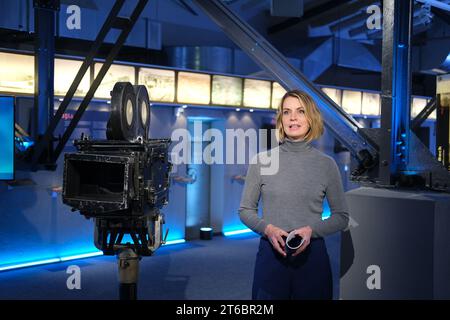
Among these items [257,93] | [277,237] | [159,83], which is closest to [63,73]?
[159,83]

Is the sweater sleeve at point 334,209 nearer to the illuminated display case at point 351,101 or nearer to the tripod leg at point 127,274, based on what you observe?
the tripod leg at point 127,274

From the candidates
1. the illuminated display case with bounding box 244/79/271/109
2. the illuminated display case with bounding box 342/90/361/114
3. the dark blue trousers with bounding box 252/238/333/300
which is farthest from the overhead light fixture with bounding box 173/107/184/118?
the dark blue trousers with bounding box 252/238/333/300

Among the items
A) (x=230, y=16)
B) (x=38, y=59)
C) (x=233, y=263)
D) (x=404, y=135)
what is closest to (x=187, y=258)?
(x=233, y=263)

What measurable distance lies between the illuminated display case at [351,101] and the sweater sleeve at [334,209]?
809 centimetres

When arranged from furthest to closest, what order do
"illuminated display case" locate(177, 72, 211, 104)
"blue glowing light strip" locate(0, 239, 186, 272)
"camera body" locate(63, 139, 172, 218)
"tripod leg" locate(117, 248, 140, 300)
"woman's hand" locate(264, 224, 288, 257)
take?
"illuminated display case" locate(177, 72, 211, 104) < "blue glowing light strip" locate(0, 239, 186, 272) < "tripod leg" locate(117, 248, 140, 300) < "camera body" locate(63, 139, 172, 218) < "woman's hand" locate(264, 224, 288, 257)

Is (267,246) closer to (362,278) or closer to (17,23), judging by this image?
(362,278)

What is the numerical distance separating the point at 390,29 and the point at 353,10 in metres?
6.75

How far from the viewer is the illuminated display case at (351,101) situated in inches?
392

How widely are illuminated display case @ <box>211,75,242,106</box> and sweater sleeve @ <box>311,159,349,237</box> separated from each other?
5.96 m

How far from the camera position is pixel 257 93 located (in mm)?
8578

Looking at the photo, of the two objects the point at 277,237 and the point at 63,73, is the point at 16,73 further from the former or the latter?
the point at 277,237

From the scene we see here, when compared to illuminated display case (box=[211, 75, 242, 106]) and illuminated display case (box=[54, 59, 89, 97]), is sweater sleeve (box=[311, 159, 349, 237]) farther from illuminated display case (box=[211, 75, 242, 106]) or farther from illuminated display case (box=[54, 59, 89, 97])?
illuminated display case (box=[211, 75, 242, 106])

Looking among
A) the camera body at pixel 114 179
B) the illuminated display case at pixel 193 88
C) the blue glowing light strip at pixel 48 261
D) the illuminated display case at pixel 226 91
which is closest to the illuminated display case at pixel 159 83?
the illuminated display case at pixel 193 88

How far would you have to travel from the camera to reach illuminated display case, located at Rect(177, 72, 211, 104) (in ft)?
24.8
